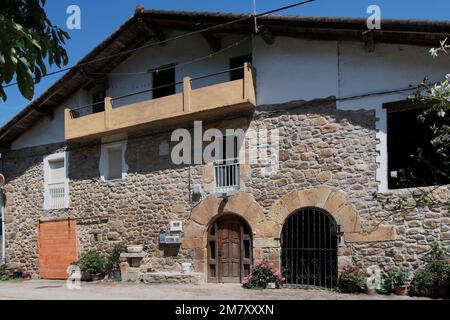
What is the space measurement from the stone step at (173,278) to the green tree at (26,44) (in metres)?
9.89

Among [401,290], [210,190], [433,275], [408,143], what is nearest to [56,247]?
[210,190]

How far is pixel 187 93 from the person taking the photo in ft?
43.0

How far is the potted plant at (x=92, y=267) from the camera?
14570 mm

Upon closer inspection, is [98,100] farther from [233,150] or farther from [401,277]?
[401,277]

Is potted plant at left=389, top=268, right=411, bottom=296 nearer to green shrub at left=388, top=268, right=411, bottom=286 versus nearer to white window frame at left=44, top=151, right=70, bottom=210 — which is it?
green shrub at left=388, top=268, right=411, bottom=286

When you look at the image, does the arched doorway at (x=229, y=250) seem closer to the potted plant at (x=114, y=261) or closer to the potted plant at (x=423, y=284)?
the potted plant at (x=114, y=261)

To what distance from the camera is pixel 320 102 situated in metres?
11.8

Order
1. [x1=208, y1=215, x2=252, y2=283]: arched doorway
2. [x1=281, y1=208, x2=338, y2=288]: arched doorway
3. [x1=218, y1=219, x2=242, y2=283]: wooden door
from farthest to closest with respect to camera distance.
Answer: [x1=218, y1=219, x2=242, y2=283]: wooden door
[x1=208, y1=215, x2=252, y2=283]: arched doorway
[x1=281, y1=208, x2=338, y2=288]: arched doorway

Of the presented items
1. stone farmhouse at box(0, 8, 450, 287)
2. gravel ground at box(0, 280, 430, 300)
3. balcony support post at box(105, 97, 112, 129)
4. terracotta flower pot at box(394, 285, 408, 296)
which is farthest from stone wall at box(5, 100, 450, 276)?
gravel ground at box(0, 280, 430, 300)

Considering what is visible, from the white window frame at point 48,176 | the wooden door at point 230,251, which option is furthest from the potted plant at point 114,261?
the wooden door at point 230,251

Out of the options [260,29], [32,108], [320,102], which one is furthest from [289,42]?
[32,108]

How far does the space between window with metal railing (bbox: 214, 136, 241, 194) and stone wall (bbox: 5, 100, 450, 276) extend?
0.23 meters

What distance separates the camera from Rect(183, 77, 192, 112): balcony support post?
1307 centimetres

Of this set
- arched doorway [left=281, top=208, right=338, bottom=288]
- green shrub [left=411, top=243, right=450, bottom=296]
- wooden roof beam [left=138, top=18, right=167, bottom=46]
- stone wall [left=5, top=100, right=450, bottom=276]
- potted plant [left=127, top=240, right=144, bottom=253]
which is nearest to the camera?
green shrub [left=411, top=243, right=450, bottom=296]
